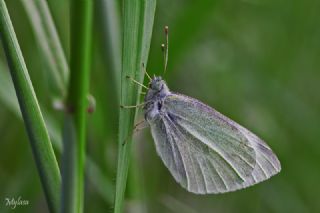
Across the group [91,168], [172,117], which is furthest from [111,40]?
[91,168]

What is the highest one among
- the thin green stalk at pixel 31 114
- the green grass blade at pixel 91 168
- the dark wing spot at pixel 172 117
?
the thin green stalk at pixel 31 114

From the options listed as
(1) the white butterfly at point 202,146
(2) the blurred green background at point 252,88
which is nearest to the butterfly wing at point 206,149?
(1) the white butterfly at point 202,146

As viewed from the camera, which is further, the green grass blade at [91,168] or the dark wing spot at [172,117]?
the dark wing spot at [172,117]

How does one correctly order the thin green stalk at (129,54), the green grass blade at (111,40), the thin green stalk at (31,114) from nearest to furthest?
the thin green stalk at (31,114) < the thin green stalk at (129,54) < the green grass blade at (111,40)

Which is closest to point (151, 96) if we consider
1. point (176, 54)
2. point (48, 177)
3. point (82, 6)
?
point (176, 54)

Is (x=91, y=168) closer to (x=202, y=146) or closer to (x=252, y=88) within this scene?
(x=202, y=146)

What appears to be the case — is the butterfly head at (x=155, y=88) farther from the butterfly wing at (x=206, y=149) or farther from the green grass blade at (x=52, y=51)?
the green grass blade at (x=52, y=51)

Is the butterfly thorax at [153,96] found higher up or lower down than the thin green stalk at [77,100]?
lower down
